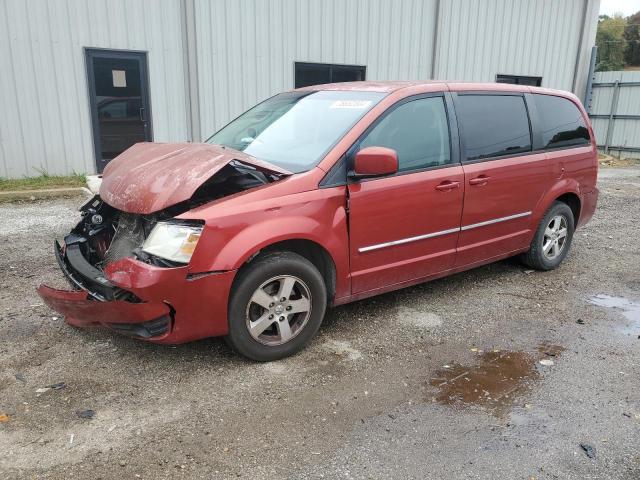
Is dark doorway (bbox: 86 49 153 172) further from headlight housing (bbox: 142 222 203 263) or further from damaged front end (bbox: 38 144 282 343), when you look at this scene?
headlight housing (bbox: 142 222 203 263)

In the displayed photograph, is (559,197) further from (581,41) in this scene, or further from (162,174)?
(581,41)

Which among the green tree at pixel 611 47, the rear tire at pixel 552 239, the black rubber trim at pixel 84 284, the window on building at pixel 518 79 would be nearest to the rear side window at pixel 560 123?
the rear tire at pixel 552 239

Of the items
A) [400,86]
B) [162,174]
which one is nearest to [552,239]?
[400,86]

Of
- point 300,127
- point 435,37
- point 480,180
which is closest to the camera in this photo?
point 300,127

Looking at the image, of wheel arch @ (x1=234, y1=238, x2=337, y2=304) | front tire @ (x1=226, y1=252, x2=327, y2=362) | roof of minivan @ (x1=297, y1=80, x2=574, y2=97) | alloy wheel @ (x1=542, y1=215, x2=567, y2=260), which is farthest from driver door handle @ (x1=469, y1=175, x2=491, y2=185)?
front tire @ (x1=226, y1=252, x2=327, y2=362)

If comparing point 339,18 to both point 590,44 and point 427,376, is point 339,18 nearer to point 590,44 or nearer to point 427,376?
point 590,44

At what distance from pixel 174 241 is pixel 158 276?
0.75 feet

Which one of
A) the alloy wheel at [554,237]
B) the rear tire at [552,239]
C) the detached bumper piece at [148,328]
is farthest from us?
the alloy wheel at [554,237]

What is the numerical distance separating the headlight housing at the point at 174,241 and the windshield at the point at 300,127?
89 cm

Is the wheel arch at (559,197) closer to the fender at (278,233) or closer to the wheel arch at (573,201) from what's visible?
the wheel arch at (573,201)

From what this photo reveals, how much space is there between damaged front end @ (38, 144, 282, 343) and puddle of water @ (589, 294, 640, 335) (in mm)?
3033

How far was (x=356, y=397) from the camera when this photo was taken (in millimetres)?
3174

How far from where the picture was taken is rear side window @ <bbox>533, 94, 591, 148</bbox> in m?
5.10

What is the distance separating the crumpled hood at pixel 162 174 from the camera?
10.4 feet
